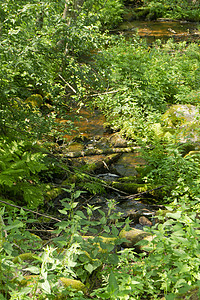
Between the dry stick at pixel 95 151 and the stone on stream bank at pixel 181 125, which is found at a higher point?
the stone on stream bank at pixel 181 125

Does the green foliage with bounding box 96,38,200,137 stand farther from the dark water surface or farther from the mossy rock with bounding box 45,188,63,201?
the dark water surface

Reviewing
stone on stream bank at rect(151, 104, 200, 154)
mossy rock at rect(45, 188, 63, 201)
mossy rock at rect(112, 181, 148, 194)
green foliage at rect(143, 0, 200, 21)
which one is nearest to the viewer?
mossy rock at rect(45, 188, 63, 201)

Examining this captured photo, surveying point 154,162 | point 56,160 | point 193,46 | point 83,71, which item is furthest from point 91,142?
point 193,46

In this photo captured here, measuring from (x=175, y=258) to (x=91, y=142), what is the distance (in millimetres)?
5434

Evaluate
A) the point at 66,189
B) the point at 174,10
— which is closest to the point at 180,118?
the point at 66,189

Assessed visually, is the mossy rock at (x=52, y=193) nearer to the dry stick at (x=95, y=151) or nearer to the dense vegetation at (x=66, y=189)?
the dense vegetation at (x=66, y=189)

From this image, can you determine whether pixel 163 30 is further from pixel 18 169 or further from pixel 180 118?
pixel 18 169

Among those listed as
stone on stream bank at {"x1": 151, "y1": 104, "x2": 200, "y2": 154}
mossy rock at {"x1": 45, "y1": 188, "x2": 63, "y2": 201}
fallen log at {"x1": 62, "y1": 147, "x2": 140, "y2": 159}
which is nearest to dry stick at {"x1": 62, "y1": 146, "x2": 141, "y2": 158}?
fallen log at {"x1": 62, "y1": 147, "x2": 140, "y2": 159}

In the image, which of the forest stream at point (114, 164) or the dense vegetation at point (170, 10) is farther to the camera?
the dense vegetation at point (170, 10)

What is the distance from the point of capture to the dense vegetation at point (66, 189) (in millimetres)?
2037

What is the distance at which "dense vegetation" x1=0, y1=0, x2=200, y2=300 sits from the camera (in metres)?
2.04

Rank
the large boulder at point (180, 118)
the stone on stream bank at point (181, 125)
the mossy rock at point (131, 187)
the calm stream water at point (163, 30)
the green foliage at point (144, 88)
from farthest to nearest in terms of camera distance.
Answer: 1. the calm stream water at point (163, 30)
2. the green foliage at point (144, 88)
3. the large boulder at point (180, 118)
4. the stone on stream bank at point (181, 125)
5. the mossy rock at point (131, 187)

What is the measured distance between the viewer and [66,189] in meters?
2.22

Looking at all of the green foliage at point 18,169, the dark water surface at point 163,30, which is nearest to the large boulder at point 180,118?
the green foliage at point 18,169
